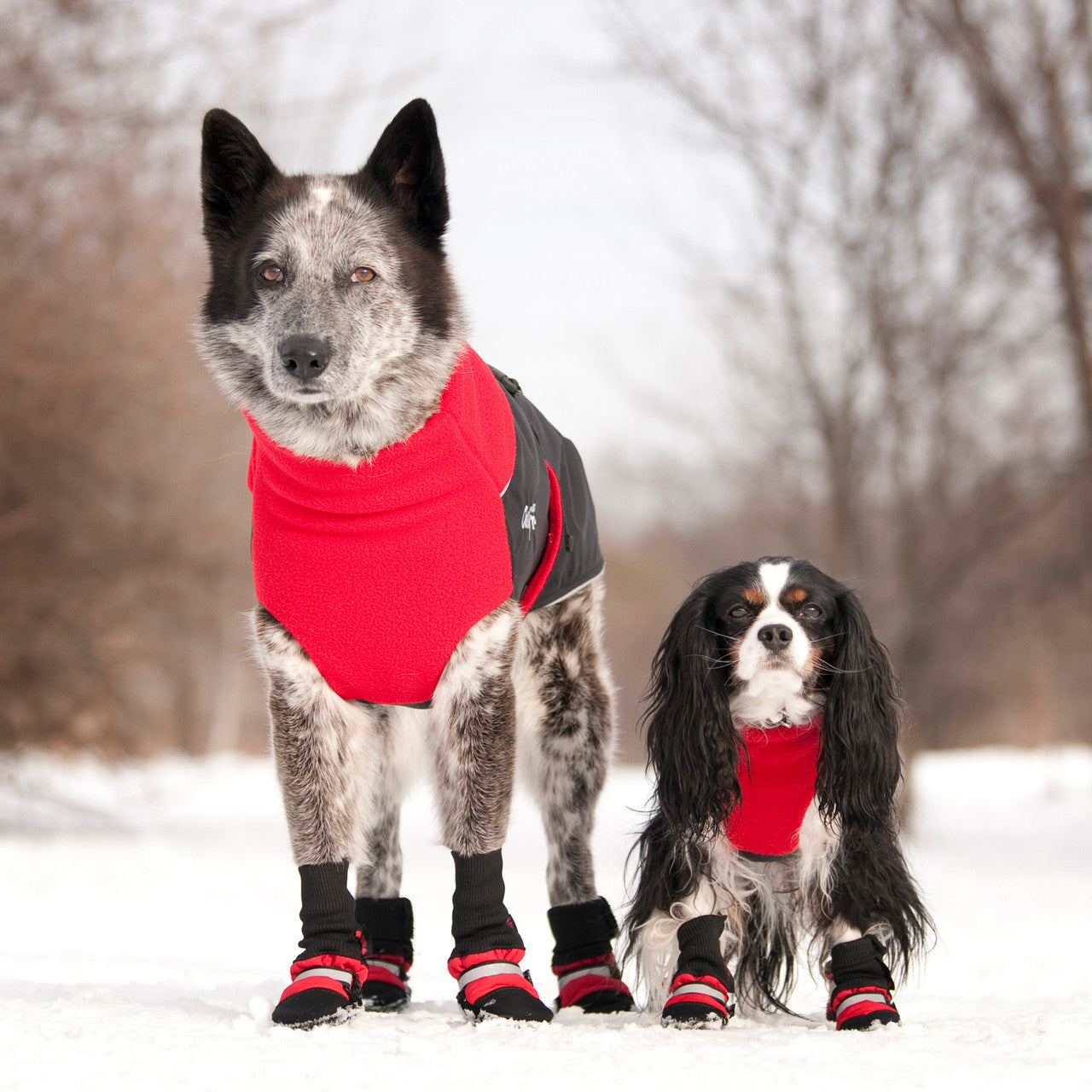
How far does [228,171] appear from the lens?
10.6 ft

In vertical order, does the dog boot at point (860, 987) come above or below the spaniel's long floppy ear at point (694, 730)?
below

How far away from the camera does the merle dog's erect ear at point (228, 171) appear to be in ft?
10.4

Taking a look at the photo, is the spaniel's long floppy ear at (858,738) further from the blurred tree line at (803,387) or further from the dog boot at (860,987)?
the blurred tree line at (803,387)

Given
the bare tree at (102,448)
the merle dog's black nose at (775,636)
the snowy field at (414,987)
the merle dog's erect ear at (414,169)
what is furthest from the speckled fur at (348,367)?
the bare tree at (102,448)

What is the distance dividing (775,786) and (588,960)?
763mm

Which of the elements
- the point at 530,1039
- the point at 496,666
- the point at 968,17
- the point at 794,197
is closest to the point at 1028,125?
the point at 968,17

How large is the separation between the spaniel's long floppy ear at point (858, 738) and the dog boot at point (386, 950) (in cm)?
123

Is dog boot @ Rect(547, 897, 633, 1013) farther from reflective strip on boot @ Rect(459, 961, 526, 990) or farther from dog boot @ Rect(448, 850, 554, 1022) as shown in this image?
reflective strip on boot @ Rect(459, 961, 526, 990)

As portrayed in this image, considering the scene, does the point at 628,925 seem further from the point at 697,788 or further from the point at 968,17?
the point at 968,17

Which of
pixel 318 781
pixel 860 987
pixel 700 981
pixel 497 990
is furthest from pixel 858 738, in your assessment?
pixel 318 781

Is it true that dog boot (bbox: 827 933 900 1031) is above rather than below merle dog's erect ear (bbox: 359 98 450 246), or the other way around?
below

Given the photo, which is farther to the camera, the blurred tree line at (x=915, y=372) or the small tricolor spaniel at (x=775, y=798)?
the blurred tree line at (x=915, y=372)


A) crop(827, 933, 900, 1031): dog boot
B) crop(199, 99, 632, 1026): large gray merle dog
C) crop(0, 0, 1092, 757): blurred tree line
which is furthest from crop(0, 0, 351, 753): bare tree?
crop(827, 933, 900, 1031): dog boot

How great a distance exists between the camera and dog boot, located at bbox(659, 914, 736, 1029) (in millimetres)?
2896
